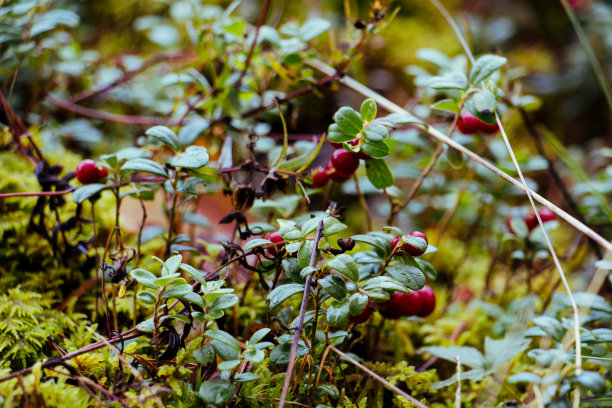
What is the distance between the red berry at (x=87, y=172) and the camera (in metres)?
1.11

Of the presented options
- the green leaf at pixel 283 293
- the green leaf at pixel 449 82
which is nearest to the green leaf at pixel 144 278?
the green leaf at pixel 283 293

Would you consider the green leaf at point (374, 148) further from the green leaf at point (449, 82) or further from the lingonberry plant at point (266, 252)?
the green leaf at point (449, 82)

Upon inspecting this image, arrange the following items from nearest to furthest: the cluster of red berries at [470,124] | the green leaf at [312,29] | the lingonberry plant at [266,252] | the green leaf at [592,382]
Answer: the green leaf at [592,382] → the lingonberry plant at [266,252] → the cluster of red berries at [470,124] → the green leaf at [312,29]

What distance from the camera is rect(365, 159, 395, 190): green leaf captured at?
3.65 feet

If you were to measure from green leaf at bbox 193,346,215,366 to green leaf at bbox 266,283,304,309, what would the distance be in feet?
0.47

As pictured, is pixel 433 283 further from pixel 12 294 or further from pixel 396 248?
pixel 12 294

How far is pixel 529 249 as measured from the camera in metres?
1.39

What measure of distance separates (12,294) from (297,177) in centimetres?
79

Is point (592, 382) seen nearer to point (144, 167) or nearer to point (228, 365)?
point (228, 365)

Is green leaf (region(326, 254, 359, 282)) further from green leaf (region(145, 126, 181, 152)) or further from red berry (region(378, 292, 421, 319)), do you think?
green leaf (region(145, 126, 181, 152))

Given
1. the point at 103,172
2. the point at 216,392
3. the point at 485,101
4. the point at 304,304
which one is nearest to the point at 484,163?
the point at 485,101

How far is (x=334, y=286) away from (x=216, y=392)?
11.6 inches

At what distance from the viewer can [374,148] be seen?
103cm

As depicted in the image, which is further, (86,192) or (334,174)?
(334,174)
